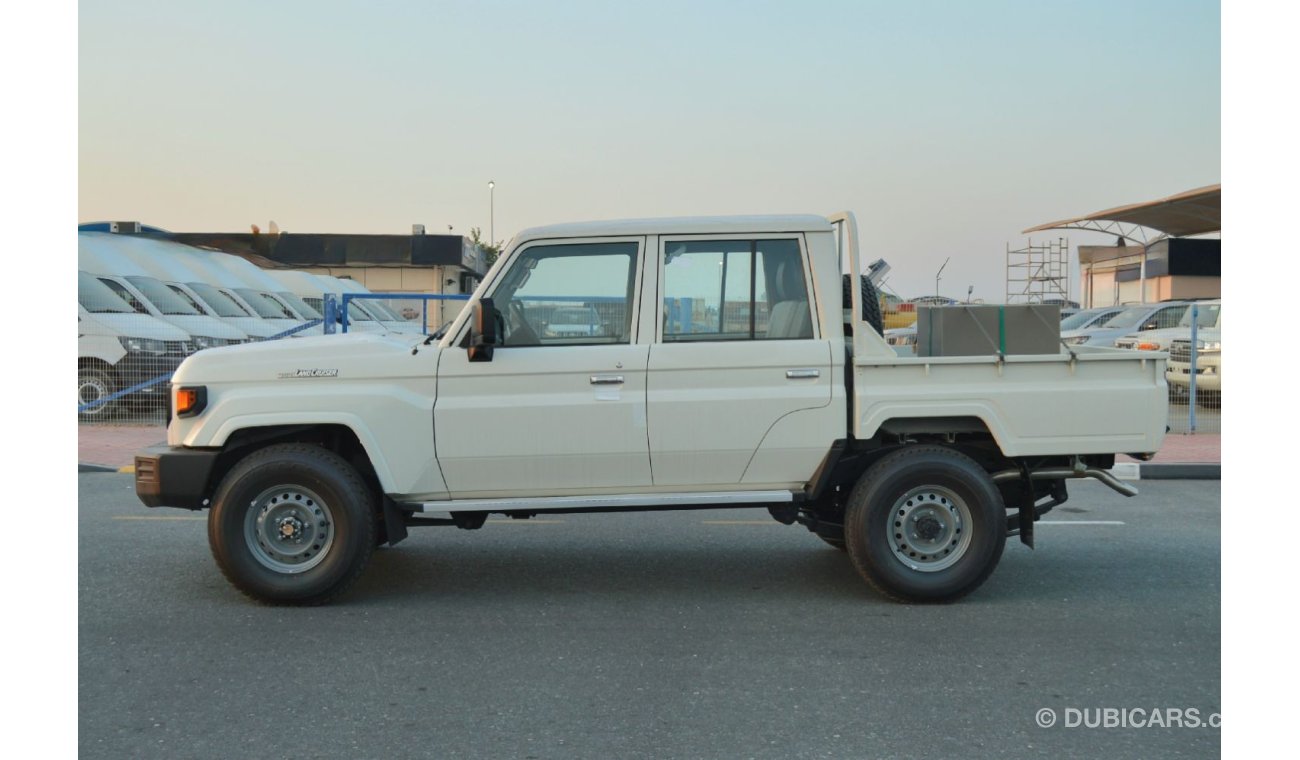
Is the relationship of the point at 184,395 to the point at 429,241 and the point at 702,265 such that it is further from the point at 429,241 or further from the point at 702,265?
the point at 429,241

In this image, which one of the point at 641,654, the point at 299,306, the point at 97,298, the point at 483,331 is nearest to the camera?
the point at 641,654

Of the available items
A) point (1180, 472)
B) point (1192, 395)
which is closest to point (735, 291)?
point (1180, 472)

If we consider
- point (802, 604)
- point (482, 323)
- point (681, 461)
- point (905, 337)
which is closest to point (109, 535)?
point (482, 323)

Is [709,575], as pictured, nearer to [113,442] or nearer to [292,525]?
[292,525]

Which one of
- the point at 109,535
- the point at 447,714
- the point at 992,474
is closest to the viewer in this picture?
the point at 447,714

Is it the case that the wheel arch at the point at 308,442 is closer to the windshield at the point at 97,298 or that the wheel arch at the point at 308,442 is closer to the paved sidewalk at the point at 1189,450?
the paved sidewalk at the point at 1189,450

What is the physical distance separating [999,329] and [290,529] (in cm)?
409

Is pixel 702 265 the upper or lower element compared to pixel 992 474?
upper

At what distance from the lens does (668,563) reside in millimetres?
7562

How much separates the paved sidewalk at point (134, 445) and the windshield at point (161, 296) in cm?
208

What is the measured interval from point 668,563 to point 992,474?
82.9 inches

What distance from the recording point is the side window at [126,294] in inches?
645

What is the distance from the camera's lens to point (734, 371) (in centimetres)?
642

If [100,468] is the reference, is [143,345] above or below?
above
